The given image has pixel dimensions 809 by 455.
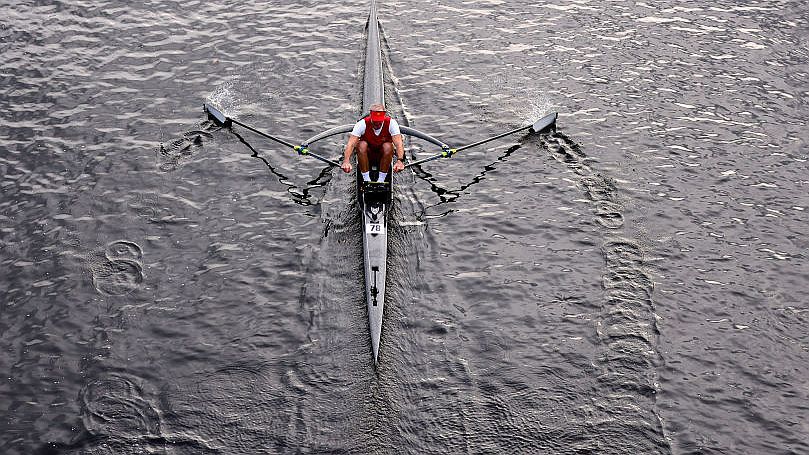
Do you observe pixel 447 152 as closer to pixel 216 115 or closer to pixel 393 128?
pixel 393 128

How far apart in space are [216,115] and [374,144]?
294 inches

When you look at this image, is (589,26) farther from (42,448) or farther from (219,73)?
(42,448)

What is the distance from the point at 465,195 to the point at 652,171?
6158mm

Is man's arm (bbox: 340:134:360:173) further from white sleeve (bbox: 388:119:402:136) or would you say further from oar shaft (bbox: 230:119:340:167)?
oar shaft (bbox: 230:119:340:167)

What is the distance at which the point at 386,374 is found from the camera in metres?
15.9

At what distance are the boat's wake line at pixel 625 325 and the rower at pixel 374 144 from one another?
6277mm

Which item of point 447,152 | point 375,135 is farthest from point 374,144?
point 447,152

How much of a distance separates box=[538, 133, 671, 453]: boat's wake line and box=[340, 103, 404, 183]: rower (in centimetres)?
628

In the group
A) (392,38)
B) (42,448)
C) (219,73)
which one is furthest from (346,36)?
(42,448)

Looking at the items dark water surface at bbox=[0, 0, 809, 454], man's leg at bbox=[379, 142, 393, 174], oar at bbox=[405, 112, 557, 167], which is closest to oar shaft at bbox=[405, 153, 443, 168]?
oar at bbox=[405, 112, 557, 167]

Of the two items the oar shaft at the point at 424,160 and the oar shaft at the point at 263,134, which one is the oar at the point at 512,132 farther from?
the oar shaft at the point at 263,134

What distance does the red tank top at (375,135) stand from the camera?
20.0 meters

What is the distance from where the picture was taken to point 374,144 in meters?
20.2

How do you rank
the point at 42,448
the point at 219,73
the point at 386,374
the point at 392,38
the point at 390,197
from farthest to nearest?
the point at 392,38
the point at 219,73
the point at 390,197
the point at 386,374
the point at 42,448
